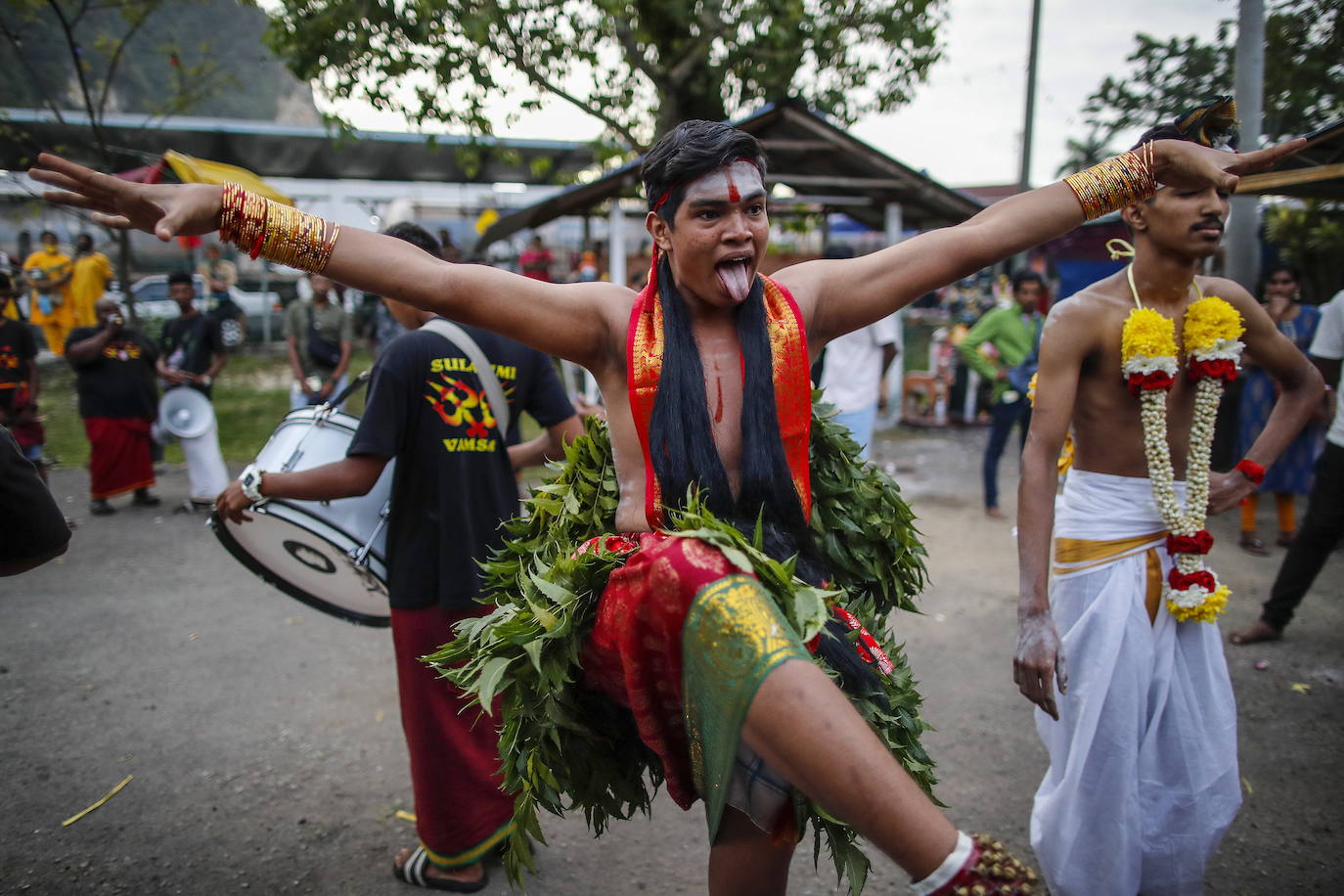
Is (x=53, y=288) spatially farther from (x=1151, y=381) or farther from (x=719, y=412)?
(x=1151, y=381)

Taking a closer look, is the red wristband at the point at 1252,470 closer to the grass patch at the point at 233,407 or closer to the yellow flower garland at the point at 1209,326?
the yellow flower garland at the point at 1209,326

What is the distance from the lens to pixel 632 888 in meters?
3.08

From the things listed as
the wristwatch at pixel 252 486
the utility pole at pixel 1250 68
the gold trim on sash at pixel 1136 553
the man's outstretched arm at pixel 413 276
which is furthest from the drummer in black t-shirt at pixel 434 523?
the utility pole at pixel 1250 68

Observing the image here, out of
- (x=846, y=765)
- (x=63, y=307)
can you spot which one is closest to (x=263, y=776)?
(x=846, y=765)

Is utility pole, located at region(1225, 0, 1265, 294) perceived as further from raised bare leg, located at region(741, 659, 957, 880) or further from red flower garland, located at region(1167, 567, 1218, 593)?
raised bare leg, located at region(741, 659, 957, 880)

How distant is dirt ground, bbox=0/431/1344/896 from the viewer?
3.18 metres

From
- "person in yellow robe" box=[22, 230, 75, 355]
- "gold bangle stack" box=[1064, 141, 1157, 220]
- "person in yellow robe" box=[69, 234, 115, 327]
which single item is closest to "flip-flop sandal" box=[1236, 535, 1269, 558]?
"gold bangle stack" box=[1064, 141, 1157, 220]

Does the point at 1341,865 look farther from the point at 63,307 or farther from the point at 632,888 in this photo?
the point at 63,307

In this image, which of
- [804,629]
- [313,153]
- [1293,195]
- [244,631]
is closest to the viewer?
[804,629]

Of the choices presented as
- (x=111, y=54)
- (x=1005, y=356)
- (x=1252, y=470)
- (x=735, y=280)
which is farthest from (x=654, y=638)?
(x=111, y=54)

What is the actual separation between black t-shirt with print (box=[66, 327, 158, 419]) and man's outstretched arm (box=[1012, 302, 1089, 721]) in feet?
25.8

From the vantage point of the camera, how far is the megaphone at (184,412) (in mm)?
7922

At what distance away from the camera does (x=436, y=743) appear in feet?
10.1

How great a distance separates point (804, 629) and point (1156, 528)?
1.85 m
